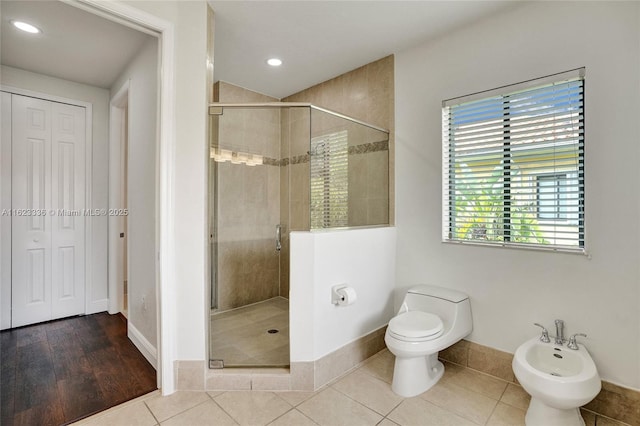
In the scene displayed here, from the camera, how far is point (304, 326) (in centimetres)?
204

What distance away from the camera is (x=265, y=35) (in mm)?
2455

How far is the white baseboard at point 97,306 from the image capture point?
Answer: 11.1ft

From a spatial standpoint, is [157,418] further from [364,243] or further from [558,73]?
[558,73]

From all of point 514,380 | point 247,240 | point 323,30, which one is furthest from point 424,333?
point 323,30

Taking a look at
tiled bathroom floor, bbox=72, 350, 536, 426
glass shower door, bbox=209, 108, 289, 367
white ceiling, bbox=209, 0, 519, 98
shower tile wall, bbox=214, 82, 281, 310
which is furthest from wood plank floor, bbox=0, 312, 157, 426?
white ceiling, bbox=209, 0, 519, 98

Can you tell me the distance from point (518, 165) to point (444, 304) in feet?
3.64

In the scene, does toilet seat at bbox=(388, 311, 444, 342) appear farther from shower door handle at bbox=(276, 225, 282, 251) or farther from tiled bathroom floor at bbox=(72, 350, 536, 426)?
shower door handle at bbox=(276, 225, 282, 251)

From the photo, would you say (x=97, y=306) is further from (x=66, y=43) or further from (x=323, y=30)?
(x=323, y=30)

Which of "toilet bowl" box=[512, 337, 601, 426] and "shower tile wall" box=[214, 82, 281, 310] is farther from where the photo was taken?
"shower tile wall" box=[214, 82, 281, 310]

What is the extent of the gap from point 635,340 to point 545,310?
414 millimetres

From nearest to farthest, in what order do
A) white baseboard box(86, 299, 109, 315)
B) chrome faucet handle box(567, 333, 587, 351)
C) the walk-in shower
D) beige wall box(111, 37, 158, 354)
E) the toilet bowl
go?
the toilet bowl, chrome faucet handle box(567, 333, 587, 351), the walk-in shower, beige wall box(111, 37, 158, 354), white baseboard box(86, 299, 109, 315)

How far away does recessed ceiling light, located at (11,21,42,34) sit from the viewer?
7.35 ft

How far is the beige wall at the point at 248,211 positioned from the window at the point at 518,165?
1395 mm

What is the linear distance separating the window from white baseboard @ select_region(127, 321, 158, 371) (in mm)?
2442
